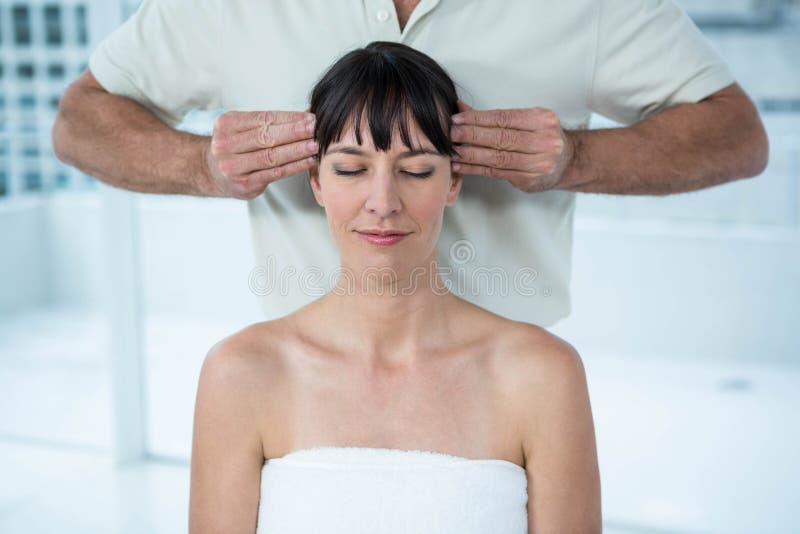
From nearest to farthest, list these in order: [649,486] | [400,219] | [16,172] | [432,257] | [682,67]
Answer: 1. [400,219]
2. [432,257]
3. [682,67]
4. [649,486]
5. [16,172]

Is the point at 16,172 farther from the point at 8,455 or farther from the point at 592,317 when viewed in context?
the point at 592,317

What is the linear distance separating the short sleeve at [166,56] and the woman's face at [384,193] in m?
0.43

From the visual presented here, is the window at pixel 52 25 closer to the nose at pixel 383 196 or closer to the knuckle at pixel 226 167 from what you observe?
the knuckle at pixel 226 167

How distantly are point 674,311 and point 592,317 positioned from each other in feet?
1.55

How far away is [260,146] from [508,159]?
0.40 meters

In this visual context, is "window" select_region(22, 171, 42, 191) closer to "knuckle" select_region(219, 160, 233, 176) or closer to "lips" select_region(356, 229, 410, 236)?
"knuckle" select_region(219, 160, 233, 176)

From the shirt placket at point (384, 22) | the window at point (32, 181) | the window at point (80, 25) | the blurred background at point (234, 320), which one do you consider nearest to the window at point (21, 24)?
the blurred background at point (234, 320)

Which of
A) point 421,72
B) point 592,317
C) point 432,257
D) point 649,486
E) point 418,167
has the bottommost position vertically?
point 649,486

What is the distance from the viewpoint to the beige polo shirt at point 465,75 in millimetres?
1540

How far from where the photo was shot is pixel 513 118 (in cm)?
134

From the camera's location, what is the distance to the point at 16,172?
19.7 feet

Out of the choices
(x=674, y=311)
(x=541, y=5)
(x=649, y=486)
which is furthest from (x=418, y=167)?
(x=674, y=311)

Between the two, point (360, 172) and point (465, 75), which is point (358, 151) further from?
point (465, 75)

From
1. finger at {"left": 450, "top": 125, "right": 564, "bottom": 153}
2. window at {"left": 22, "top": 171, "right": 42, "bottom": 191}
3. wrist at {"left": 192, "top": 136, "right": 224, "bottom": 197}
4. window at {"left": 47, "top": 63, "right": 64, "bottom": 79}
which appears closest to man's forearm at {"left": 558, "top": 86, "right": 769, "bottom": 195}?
finger at {"left": 450, "top": 125, "right": 564, "bottom": 153}
